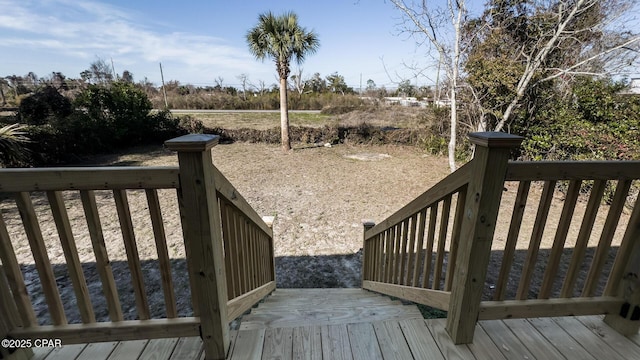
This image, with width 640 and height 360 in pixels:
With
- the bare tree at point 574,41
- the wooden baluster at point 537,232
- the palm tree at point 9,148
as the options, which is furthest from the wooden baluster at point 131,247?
the bare tree at point 574,41

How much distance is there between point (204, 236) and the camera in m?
1.12

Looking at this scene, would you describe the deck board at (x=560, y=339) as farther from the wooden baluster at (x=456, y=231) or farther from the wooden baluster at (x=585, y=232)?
the wooden baluster at (x=456, y=231)

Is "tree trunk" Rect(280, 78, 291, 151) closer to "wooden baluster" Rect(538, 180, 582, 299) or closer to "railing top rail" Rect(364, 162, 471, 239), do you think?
"railing top rail" Rect(364, 162, 471, 239)

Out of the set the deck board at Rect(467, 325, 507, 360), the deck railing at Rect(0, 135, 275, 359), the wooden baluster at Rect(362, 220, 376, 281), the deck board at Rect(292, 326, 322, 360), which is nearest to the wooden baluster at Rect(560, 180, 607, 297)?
the deck board at Rect(467, 325, 507, 360)

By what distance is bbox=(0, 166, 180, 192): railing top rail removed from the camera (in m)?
1.05

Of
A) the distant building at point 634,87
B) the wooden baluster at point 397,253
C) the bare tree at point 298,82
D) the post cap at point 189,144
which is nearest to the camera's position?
the post cap at point 189,144

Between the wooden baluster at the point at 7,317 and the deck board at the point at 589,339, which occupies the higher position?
the wooden baluster at the point at 7,317

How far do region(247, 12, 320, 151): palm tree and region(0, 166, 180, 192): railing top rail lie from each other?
319 inches

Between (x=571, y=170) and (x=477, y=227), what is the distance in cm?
50

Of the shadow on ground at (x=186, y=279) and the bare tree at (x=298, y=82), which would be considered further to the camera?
the bare tree at (x=298, y=82)

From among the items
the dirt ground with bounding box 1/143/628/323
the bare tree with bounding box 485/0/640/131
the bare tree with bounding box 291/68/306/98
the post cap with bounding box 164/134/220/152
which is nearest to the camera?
the post cap with bounding box 164/134/220/152

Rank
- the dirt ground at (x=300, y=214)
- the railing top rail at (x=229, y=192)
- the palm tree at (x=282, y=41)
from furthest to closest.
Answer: the palm tree at (x=282, y=41), the dirt ground at (x=300, y=214), the railing top rail at (x=229, y=192)

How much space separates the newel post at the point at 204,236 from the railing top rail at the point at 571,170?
4.11 ft

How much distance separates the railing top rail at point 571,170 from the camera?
3.88 feet
